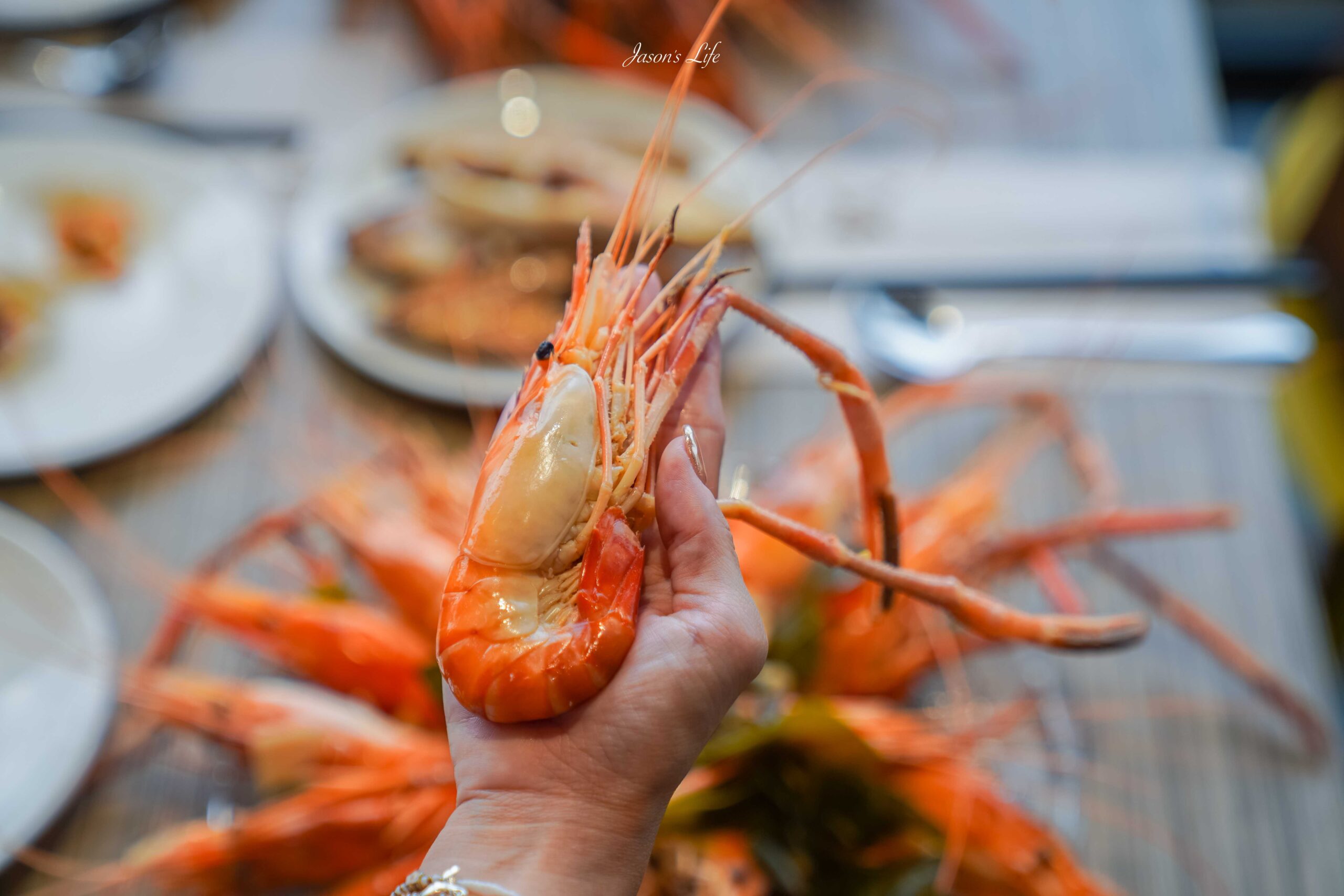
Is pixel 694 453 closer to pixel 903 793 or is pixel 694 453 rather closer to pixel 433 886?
pixel 433 886

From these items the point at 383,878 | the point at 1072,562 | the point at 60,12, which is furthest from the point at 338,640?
the point at 60,12

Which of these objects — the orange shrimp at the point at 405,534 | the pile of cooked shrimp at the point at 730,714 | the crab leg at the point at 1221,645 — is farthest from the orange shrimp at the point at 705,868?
the crab leg at the point at 1221,645

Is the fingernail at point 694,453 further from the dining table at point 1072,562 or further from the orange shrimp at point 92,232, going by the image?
the orange shrimp at point 92,232

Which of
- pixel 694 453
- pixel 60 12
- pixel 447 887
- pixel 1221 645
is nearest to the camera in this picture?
pixel 447 887

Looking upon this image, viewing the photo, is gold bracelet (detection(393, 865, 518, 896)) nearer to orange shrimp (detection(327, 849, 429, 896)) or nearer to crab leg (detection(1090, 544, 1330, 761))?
orange shrimp (detection(327, 849, 429, 896))

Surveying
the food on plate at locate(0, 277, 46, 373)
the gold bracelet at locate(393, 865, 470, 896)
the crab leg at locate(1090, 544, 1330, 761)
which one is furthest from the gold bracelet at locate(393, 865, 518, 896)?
the food on plate at locate(0, 277, 46, 373)

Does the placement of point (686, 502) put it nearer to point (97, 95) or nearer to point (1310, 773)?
point (1310, 773)

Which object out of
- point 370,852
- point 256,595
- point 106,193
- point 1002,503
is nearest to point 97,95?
point 106,193
